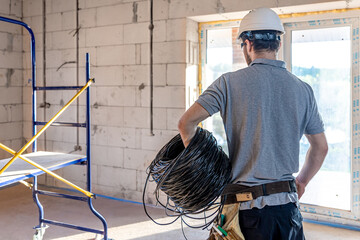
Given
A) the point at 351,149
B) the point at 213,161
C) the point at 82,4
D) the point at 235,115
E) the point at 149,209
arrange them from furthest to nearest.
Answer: the point at 82,4, the point at 149,209, the point at 351,149, the point at 213,161, the point at 235,115

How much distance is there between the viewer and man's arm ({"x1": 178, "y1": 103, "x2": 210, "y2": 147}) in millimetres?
1523

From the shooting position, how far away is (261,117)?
4.96 feet

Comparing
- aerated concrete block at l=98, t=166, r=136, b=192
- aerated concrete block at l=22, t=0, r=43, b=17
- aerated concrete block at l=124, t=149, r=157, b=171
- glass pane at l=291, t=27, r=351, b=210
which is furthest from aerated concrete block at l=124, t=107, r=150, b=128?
aerated concrete block at l=22, t=0, r=43, b=17

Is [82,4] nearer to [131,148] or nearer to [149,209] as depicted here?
[131,148]

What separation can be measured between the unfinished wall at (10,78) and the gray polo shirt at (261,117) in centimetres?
418

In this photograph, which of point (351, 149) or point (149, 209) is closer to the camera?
point (351, 149)

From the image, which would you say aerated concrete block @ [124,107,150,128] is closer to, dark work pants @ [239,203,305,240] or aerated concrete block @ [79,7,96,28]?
aerated concrete block @ [79,7,96,28]

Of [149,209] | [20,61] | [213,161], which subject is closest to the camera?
[213,161]

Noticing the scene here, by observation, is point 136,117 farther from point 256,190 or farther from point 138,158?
point 256,190

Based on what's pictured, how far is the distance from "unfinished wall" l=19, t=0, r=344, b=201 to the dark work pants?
8.06 feet

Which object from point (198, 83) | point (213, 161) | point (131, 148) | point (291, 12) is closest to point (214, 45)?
point (198, 83)

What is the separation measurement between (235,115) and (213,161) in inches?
12.3

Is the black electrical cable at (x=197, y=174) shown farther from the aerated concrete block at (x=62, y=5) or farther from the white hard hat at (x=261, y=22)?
the aerated concrete block at (x=62, y=5)

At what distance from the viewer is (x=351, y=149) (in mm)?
3467
